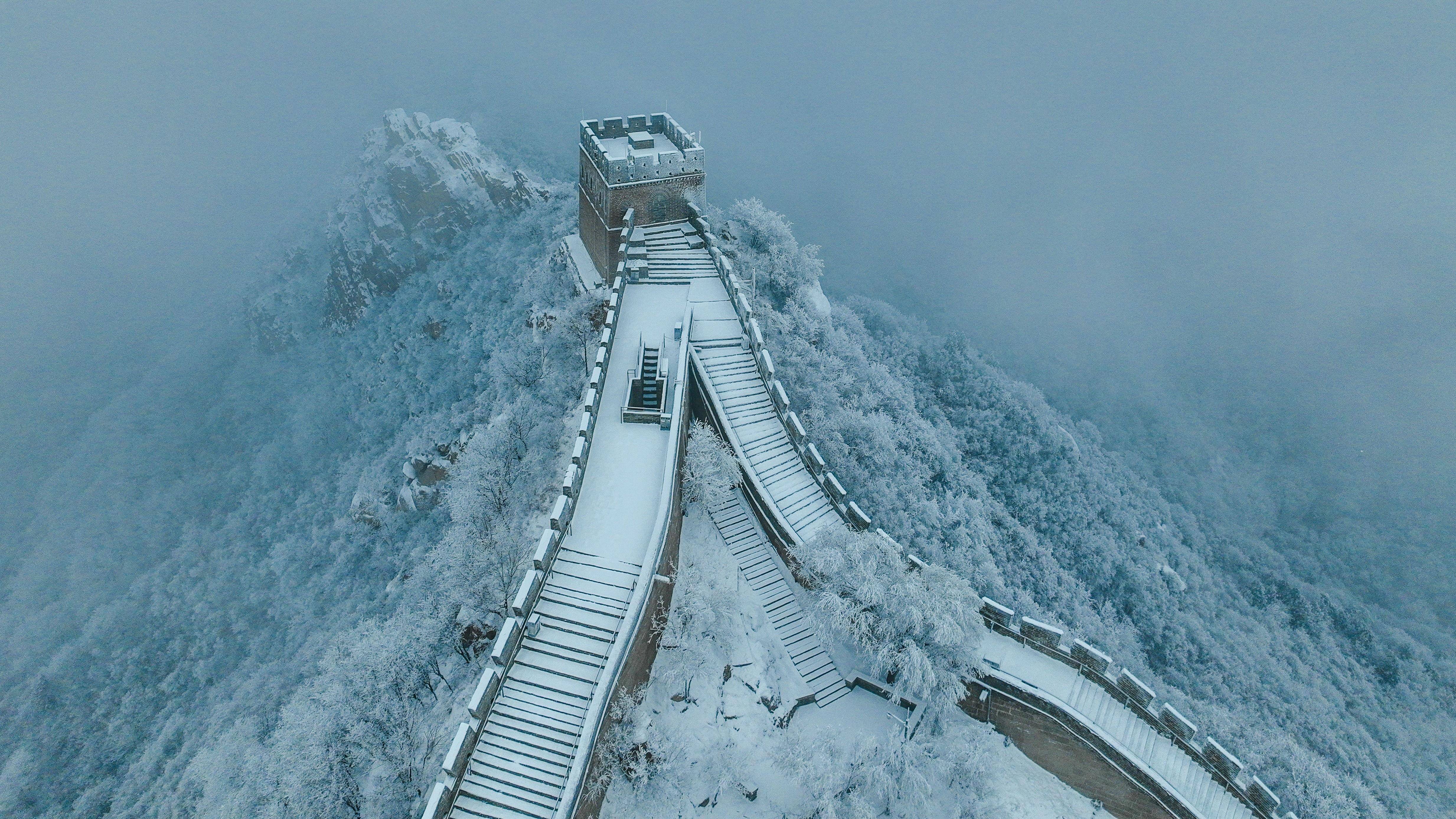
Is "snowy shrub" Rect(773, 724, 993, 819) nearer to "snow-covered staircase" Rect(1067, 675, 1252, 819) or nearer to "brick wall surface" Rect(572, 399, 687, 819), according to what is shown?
"snow-covered staircase" Rect(1067, 675, 1252, 819)

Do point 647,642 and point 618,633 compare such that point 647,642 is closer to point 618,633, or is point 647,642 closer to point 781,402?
point 618,633

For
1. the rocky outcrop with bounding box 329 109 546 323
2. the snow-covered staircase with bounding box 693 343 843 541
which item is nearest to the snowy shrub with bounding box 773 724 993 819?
the snow-covered staircase with bounding box 693 343 843 541

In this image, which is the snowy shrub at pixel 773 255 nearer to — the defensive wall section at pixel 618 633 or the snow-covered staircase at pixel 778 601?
the defensive wall section at pixel 618 633

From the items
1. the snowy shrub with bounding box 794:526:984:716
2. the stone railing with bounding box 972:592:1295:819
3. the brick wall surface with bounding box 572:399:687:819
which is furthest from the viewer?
Answer: the stone railing with bounding box 972:592:1295:819

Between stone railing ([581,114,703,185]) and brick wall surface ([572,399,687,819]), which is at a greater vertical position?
stone railing ([581,114,703,185])

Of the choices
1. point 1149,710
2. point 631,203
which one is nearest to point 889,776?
point 1149,710
